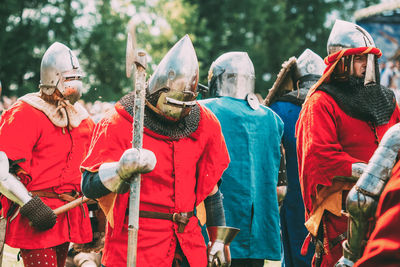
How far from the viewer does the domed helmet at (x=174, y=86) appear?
3.55 meters

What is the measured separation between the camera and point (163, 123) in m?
3.58

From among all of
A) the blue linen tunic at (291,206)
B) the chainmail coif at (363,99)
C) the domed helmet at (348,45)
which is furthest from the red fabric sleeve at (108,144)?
the blue linen tunic at (291,206)

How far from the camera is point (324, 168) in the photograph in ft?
13.2

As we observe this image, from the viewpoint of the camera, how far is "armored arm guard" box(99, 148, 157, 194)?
3.08 metres

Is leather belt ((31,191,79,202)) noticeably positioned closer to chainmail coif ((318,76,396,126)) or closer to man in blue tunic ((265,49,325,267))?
man in blue tunic ((265,49,325,267))

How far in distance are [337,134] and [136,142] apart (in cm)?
155

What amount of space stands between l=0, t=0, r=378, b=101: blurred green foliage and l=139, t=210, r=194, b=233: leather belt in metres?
18.9

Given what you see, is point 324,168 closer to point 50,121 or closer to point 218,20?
point 50,121

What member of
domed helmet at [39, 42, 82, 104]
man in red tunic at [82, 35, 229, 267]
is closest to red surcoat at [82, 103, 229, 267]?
man in red tunic at [82, 35, 229, 267]

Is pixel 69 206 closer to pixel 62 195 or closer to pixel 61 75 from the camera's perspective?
pixel 62 195

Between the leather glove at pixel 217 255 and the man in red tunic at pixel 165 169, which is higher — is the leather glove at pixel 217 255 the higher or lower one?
the lower one

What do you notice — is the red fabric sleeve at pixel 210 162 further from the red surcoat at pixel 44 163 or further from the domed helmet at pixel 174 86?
the red surcoat at pixel 44 163

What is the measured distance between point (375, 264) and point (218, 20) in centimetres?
2799

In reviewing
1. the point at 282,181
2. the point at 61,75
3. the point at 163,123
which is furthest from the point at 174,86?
the point at 282,181
